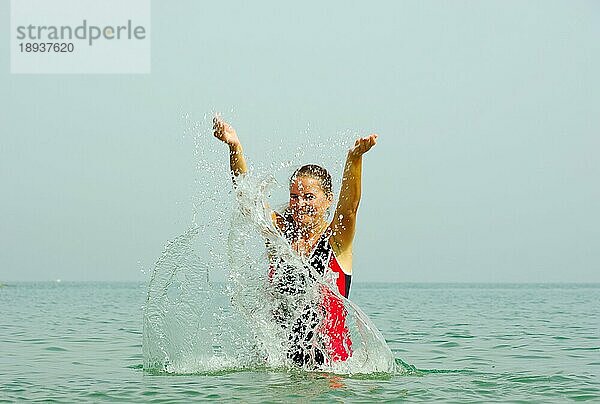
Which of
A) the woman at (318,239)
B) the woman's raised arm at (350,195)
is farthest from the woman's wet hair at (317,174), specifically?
the woman's raised arm at (350,195)

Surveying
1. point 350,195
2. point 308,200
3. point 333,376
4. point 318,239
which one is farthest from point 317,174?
point 333,376

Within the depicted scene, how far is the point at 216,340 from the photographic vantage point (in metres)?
9.05

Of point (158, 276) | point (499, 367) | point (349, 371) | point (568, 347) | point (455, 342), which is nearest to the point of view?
point (349, 371)

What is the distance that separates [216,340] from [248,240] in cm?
124

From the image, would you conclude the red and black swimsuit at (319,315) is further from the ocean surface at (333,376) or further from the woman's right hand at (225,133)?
the woman's right hand at (225,133)

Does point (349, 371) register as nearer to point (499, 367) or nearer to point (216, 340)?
point (216, 340)

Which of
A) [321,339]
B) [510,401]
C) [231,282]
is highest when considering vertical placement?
[231,282]

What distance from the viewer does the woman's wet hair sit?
7.72m

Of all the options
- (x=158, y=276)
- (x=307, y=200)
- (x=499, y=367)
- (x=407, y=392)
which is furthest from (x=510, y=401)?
(x=158, y=276)

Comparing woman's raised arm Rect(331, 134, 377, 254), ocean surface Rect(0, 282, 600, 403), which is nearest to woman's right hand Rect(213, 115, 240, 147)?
woman's raised arm Rect(331, 134, 377, 254)

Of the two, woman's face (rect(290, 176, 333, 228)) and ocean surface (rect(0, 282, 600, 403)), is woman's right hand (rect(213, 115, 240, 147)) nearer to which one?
woman's face (rect(290, 176, 333, 228))

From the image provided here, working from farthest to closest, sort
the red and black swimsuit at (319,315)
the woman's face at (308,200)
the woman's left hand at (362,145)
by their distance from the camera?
the red and black swimsuit at (319,315), the woman's face at (308,200), the woman's left hand at (362,145)

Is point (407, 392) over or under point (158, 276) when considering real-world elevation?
under

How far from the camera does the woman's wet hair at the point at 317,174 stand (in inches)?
304
